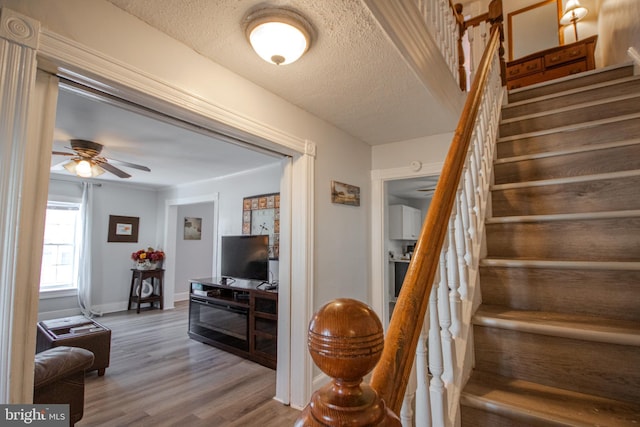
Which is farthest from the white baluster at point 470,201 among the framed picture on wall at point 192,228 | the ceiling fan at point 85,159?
the framed picture on wall at point 192,228

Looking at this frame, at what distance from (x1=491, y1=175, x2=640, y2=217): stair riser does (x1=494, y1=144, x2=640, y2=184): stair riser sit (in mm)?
244

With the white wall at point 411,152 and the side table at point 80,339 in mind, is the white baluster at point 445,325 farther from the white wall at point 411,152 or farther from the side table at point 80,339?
the side table at point 80,339

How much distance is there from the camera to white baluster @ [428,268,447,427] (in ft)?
2.94

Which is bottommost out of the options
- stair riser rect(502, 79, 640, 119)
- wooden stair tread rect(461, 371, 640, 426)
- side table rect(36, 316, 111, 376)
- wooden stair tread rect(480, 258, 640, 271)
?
side table rect(36, 316, 111, 376)

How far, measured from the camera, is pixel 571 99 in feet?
8.13

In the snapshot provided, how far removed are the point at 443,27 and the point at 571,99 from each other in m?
1.21

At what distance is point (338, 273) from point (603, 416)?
2024mm

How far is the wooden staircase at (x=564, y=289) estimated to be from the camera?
3.26ft

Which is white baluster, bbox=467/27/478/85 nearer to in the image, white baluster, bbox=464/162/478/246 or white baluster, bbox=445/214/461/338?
white baluster, bbox=464/162/478/246

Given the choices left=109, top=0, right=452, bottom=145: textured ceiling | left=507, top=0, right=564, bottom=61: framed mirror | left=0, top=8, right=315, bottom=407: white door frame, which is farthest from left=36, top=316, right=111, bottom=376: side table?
left=507, top=0, right=564, bottom=61: framed mirror

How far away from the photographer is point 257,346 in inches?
135

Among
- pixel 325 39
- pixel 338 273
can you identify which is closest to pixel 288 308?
pixel 338 273

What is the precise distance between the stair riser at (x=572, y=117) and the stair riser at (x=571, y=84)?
0.70m

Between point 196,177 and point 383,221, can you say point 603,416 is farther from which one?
point 196,177
